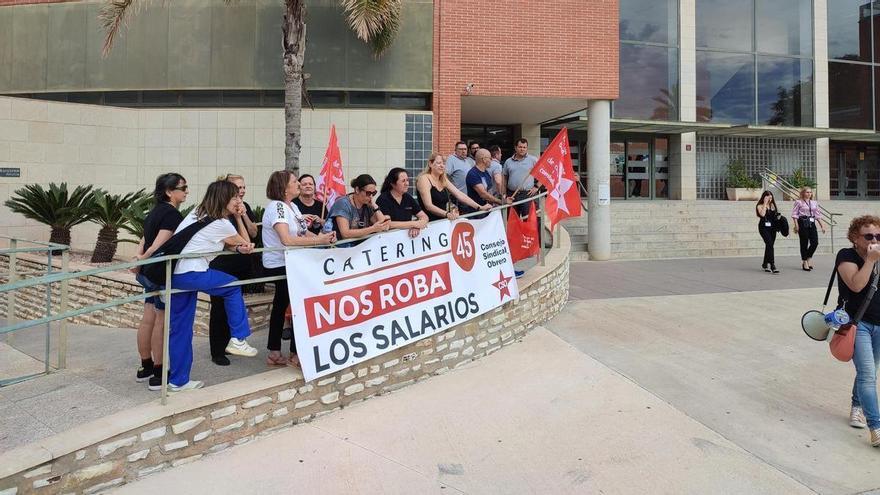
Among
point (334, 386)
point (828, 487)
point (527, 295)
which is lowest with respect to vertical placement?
point (828, 487)

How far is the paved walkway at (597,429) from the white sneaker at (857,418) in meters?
0.06

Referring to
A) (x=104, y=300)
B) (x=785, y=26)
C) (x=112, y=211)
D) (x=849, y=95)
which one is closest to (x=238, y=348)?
(x=104, y=300)

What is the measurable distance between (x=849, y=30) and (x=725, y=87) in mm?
6086

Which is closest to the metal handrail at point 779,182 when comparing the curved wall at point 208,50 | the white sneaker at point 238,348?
the curved wall at point 208,50

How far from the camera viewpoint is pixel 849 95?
20.5m

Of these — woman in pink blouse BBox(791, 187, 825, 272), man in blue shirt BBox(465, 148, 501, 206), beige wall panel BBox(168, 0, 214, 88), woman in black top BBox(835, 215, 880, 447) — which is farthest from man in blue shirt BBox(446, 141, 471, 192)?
beige wall panel BBox(168, 0, 214, 88)

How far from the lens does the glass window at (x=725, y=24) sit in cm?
1883

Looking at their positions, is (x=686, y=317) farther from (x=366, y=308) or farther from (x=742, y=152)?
(x=742, y=152)

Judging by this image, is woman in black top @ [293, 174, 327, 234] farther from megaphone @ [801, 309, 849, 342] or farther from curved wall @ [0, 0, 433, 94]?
curved wall @ [0, 0, 433, 94]

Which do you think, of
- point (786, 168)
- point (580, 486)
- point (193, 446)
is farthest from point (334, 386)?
point (786, 168)

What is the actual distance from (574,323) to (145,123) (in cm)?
1104

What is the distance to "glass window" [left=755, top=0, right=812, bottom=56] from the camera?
64.0ft

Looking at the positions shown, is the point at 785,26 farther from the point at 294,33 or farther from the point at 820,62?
the point at 294,33

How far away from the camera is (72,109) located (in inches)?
482
